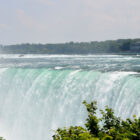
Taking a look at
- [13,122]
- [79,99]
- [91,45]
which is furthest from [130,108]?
[91,45]

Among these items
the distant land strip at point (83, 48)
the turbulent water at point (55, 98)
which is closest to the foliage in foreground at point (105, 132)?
the turbulent water at point (55, 98)

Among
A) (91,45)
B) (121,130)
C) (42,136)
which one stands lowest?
(42,136)

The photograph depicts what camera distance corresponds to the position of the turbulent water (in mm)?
12539

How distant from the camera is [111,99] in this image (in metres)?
12.6

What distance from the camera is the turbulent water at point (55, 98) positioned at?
1254cm

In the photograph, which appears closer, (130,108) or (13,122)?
(130,108)

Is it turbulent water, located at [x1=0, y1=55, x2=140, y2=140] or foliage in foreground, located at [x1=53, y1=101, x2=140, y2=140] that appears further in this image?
turbulent water, located at [x1=0, y1=55, x2=140, y2=140]

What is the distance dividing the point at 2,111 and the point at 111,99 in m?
8.80

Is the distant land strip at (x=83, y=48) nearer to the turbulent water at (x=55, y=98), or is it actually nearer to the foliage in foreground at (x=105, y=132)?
the turbulent water at (x=55, y=98)

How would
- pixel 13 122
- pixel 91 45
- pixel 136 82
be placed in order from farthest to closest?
pixel 91 45 → pixel 13 122 → pixel 136 82

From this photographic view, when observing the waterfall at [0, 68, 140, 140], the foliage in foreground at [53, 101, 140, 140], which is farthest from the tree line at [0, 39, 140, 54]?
the foliage in foreground at [53, 101, 140, 140]

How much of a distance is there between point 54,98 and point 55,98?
7cm

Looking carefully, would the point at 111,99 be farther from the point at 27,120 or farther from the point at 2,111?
the point at 2,111

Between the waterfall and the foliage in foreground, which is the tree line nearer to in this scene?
the waterfall
